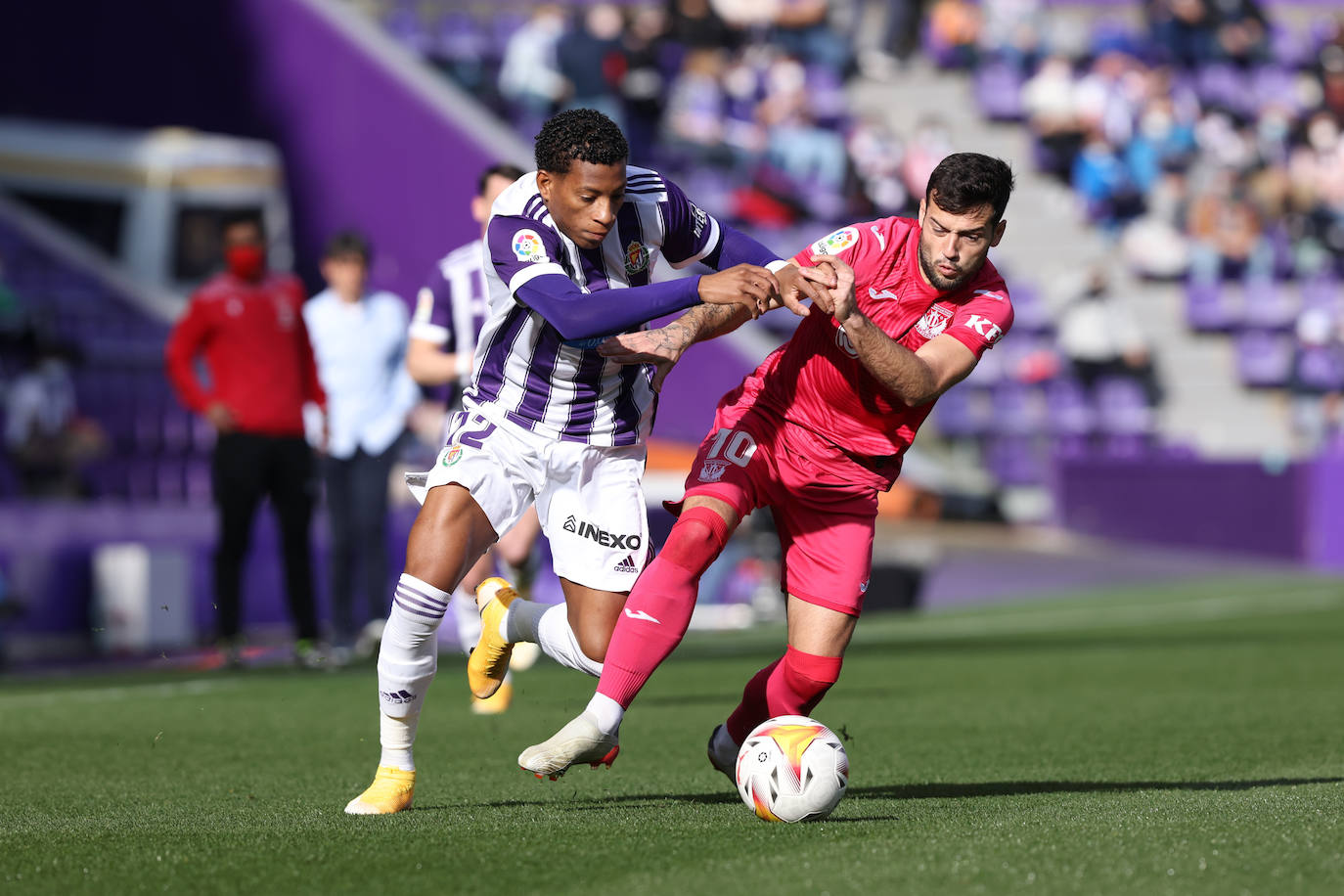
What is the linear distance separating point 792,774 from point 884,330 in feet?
4.27

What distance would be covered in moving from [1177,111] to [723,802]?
21.7m

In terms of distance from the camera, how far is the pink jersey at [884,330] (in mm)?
4977

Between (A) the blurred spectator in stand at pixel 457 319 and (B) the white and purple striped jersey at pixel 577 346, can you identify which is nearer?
(B) the white and purple striped jersey at pixel 577 346

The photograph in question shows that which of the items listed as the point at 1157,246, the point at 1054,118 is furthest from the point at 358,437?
the point at 1054,118

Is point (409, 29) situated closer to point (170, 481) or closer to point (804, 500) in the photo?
point (170, 481)

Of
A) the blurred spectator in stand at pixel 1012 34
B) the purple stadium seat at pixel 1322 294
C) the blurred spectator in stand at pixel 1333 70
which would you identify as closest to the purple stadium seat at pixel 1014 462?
the purple stadium seat at pixel 1322 294

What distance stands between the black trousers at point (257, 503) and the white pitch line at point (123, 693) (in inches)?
22.0

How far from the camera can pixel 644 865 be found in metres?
3.75

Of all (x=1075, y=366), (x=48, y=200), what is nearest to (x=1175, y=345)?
(x=1075, y=366)

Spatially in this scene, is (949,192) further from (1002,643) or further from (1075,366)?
(1075,366)

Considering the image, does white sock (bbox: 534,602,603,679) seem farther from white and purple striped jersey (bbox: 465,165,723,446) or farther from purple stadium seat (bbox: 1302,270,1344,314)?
purple stadium seat (bbox: 1302,270,1344,314)

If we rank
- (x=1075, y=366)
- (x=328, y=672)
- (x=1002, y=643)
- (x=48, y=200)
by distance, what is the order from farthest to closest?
(x=1075, y=366) → (x=48, y=200) → (x=1002, y=643) → (x=328, y=672)

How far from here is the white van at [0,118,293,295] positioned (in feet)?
52.3

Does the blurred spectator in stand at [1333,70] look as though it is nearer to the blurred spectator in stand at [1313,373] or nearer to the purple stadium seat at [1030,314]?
the blurred spectator in stand at [1313,373]
